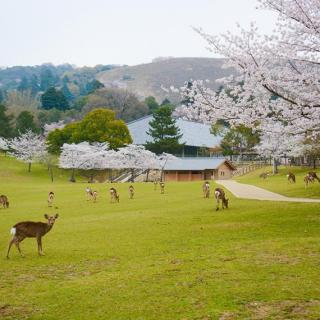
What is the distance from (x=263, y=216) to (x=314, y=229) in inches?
156

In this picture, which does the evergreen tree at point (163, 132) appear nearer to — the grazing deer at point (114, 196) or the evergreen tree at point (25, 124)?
the evergreen tree at point (25, 124)

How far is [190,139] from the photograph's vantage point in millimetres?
82125

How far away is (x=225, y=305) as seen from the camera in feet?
26.8

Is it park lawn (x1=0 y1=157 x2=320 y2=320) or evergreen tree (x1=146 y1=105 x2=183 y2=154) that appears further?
evergreen tree (x1=146 y1=105 x2=183 y2=154)

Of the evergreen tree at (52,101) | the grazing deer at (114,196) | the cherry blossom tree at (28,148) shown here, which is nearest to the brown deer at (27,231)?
the grazing deer at (114,196)

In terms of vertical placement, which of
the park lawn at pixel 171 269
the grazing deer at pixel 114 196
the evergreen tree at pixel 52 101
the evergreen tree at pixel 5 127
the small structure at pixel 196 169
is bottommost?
the park lawn at pixel 171 269

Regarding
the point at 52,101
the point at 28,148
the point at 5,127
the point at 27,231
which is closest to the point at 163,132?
the point at 28,148

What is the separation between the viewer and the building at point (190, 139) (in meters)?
80.4

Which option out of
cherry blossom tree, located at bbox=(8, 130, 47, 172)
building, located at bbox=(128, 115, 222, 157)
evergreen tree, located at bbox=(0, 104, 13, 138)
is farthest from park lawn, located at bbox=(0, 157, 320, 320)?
evergreen tree, located at bbox=(0, 104, 13, 138)

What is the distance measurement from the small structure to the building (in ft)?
30.4

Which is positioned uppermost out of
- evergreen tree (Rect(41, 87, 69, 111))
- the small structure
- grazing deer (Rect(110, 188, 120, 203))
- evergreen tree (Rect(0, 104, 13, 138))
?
evergreen tree (Rect(41, 87, 69, 111))

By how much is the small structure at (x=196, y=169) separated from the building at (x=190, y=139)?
30.4ft

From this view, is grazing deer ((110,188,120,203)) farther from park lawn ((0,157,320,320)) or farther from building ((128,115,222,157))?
building ((128,115,222,157))

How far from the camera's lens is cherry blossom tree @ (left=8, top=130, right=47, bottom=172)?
227ft
